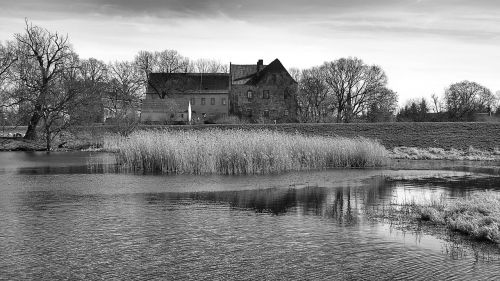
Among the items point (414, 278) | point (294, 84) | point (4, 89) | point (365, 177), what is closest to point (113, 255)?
point (414, 278)

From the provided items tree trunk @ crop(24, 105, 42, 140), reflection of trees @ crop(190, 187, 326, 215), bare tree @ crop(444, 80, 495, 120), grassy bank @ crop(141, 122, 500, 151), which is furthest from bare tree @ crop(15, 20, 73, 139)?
bare tree @ crop(444, 80, 495, 120)

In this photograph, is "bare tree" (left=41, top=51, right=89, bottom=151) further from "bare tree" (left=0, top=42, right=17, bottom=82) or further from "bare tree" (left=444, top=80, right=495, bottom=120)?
"bare tree" (left=444, top=80, right=495, bottom=120)

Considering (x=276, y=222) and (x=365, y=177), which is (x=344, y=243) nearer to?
(x=276, y=222)

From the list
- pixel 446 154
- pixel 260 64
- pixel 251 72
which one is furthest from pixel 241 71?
pixel 446 154

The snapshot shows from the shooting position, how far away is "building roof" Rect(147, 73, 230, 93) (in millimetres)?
85175

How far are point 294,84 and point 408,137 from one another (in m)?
37.9

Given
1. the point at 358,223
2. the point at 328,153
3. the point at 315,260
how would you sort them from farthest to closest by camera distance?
1. the point at 328,153
2. the point at 358,223
3. the point at 315,260

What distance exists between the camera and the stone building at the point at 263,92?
78.2 m

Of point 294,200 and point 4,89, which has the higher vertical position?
point 4,89

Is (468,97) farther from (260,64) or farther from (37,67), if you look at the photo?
(37,67)

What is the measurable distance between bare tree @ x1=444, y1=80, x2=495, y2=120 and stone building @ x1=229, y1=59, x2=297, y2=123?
25.1 m

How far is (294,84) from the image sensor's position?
7962cm

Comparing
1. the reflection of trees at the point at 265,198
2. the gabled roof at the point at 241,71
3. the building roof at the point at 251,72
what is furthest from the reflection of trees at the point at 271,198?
the gabled roof at the point at 241,71

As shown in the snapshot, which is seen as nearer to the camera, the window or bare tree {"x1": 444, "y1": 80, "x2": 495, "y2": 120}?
bare tree {"x1": 444, "y1": 80, "x2": 495, "y2": 120}
